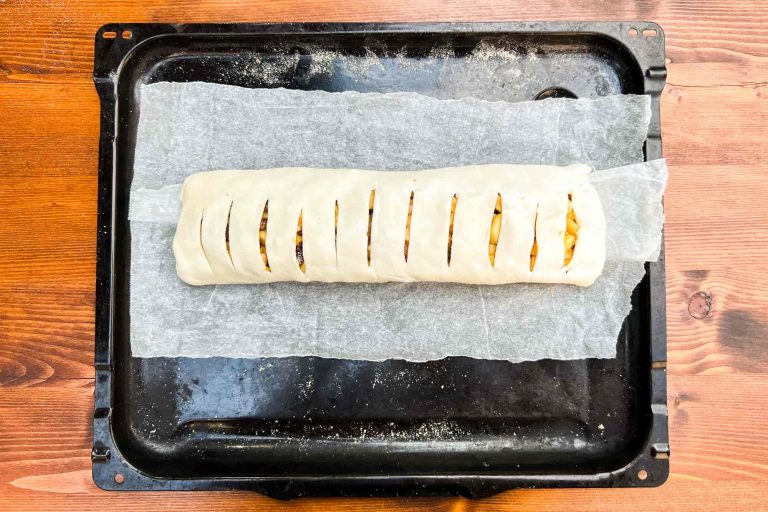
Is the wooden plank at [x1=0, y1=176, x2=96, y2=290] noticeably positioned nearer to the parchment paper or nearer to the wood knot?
the parchment paper

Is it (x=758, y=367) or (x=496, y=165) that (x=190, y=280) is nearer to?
(x=496, y=165)

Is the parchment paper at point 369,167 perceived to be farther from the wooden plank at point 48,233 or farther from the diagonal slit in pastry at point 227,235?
the wooden plank at point 48,233

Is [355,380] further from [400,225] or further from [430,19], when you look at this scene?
[430,19]

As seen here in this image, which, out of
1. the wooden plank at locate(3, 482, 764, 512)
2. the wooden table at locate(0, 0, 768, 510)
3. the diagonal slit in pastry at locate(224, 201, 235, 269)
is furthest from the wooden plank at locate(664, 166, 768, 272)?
the diagonal slit in pastry at locate(224, 201, 235, 269)

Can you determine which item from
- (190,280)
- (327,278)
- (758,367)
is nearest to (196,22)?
(190,280)

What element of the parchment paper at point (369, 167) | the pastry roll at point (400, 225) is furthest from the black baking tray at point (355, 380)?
the pastry roll at point (400, 225)

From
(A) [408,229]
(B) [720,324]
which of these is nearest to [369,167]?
(A) [408,229]

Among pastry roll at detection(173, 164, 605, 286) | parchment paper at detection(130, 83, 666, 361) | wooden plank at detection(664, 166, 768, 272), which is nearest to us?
pastry roll at detection(173, 164, 605, 286)
